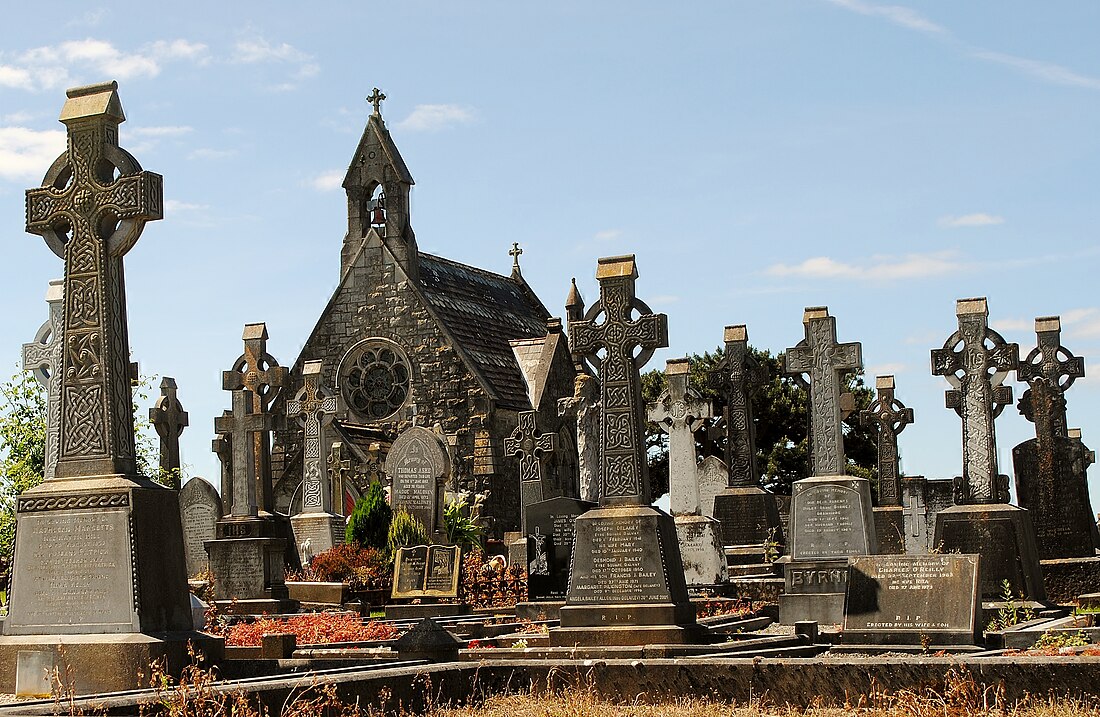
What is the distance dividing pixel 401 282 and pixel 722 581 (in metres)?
22.2

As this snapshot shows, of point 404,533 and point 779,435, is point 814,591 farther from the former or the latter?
point 779,435

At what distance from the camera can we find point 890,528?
25594mm

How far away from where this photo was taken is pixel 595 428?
2411cm

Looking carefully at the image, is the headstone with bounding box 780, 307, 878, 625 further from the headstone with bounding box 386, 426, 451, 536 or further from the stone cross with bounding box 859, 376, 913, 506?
the stone cross with bounding box 859, 376, 913, 506

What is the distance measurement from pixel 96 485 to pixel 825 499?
10.5m

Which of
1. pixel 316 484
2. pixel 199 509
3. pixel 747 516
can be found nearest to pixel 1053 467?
Answer: pixel 747 516

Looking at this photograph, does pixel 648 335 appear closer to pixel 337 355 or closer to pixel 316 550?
pixel 316 550

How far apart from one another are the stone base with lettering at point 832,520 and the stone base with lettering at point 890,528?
24.9ft

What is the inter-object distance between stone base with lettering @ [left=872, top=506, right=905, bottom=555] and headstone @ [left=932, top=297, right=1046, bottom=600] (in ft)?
20.2

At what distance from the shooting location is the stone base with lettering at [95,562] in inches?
369

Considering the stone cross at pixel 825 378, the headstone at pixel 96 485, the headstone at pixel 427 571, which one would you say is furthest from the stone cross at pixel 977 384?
the headstone at pixel 96 485

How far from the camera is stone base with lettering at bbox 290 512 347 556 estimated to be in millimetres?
24172

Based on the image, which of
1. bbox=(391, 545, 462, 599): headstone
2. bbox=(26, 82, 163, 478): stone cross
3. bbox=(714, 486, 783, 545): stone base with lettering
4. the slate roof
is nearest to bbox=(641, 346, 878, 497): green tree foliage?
the slate roof

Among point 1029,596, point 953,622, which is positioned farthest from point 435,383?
point 953,622
